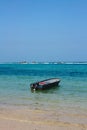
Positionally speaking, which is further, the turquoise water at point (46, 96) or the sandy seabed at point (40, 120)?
the turquoise water at point (46, 96)

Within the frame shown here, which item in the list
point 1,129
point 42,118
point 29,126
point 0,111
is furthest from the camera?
point 0,111

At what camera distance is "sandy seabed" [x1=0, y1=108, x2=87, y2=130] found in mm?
11289

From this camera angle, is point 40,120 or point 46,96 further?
point 46,96

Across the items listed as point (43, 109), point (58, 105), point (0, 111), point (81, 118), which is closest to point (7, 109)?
point (0, 111)

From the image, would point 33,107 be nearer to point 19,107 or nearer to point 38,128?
point 19,107

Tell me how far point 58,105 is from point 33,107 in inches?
61.6

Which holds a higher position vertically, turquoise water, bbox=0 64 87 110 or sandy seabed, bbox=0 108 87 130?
sandy seabed, bbox=0 108 87 130

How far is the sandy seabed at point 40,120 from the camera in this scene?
11.3m

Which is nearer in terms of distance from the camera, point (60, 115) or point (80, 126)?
point (80, 126)

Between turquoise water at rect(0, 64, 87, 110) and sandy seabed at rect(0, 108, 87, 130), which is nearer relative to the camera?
sandy seabed at rect(0, 108, 87, 130)

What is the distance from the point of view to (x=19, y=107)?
1686 centimetres

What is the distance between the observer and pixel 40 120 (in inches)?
511

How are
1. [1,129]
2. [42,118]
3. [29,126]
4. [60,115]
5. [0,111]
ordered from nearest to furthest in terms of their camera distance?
[1,129] < [29,126] < [42,118] < [60,115] < [0,111]

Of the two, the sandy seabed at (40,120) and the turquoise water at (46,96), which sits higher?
the sandy seabed at (40,120)
